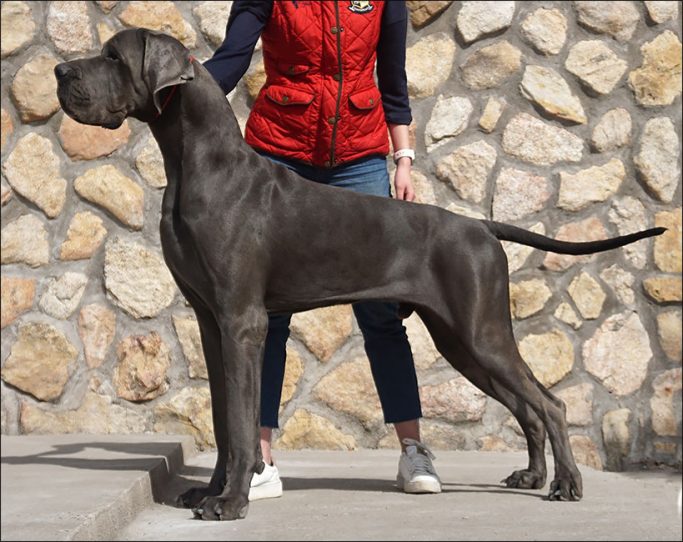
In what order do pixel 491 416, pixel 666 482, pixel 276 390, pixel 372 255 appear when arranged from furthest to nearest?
pixel 491 416 → pixel 666 482 → pixel 276 390 → pixel 372 255

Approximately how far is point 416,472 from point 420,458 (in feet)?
0.23

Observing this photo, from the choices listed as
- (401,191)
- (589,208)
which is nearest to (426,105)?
(589,208)

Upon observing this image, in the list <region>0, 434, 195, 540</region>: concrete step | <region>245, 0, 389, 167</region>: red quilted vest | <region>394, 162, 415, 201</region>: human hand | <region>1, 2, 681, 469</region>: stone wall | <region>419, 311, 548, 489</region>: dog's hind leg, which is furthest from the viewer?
<region>1, 2, 681, 469</region>: stone wall

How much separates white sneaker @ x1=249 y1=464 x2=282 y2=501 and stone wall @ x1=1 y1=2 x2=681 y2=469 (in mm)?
1344

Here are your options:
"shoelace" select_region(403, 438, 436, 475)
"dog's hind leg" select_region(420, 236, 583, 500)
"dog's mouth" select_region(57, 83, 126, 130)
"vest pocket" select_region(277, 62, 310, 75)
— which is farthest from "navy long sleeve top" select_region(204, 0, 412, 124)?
"shoelace" select_region(403, 438, 436, 475)

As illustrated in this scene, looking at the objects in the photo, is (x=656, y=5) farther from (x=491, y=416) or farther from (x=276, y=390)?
(x=276, y=390)

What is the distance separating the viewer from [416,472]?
3.89m

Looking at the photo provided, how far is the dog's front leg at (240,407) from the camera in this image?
11.0 feet

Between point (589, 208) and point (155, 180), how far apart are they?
79.4 inches

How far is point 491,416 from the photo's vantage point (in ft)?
16.8

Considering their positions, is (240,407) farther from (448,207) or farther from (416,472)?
(448,207)

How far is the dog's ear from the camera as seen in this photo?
3.33m

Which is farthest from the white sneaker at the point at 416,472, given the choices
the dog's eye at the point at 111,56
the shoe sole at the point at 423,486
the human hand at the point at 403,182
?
the dog's eye at the point at 111,56

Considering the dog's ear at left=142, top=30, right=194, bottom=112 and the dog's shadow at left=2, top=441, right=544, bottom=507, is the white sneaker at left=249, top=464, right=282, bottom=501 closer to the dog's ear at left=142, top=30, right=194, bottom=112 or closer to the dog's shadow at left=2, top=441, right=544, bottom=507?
the dog's shadow at left=2, top=441, right=544, bottom=507
